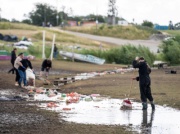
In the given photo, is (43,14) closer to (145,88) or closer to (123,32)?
(123,32)

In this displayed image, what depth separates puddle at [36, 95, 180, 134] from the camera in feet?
49.6

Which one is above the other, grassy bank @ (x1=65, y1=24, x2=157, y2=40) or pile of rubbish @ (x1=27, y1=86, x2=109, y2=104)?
grassy bank @ (x1=65, y1=24, x2=157, y2=40)

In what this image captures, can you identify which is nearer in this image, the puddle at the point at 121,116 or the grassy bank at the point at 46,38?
the puddle at the point at 121,116

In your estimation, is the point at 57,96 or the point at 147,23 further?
the point at 147,23

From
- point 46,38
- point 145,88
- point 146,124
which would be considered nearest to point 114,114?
point 145,88

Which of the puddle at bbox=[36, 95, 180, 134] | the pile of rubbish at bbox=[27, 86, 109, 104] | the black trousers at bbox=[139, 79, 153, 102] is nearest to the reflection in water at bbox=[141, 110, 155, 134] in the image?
the puddle at bbox=[36, 95, 180, 134]

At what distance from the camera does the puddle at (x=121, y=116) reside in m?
15.1

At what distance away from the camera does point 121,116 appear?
679 inches

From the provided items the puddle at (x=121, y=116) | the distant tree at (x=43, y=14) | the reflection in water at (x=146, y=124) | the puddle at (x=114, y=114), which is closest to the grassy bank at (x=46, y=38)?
the distant tree at (x=43, y=14)

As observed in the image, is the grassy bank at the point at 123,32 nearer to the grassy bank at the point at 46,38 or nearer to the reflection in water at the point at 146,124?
the grassy bank at the point at 46,38

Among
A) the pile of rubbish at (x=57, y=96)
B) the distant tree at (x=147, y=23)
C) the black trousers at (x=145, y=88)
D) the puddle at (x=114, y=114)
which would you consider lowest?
the pile of rubbish at (x=57, y=96)

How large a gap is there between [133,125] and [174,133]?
5.15 ft

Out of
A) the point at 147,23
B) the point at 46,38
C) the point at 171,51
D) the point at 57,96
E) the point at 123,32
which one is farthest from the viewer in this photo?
the point at 147,23

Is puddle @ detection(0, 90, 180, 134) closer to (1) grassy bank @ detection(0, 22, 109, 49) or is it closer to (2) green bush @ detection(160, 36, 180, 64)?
(2) green bush @ detection(160, 36, 180, 64)
